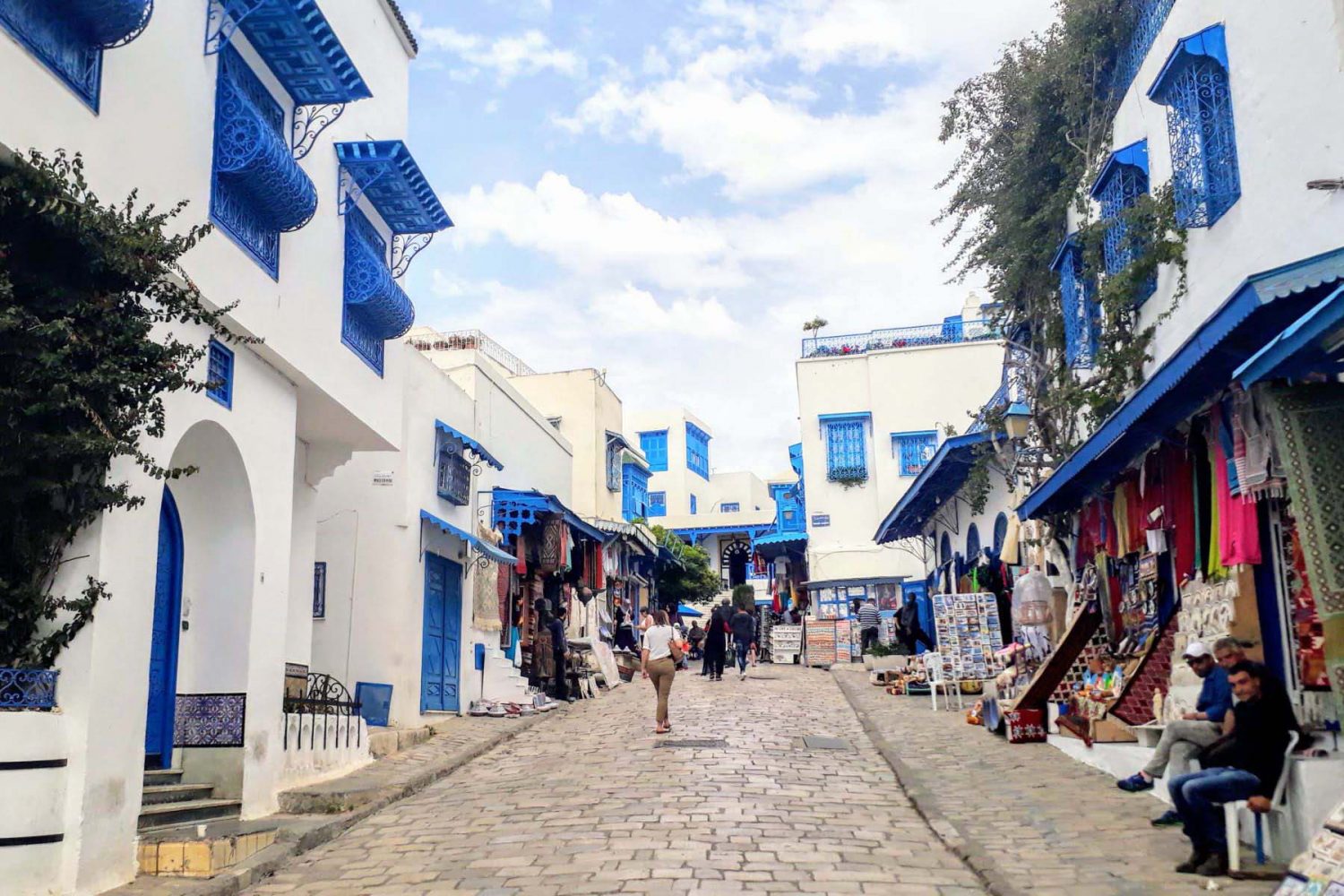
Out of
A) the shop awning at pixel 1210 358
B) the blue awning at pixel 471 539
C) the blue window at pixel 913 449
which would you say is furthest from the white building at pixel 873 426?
the shop awning at pixel 1210 358

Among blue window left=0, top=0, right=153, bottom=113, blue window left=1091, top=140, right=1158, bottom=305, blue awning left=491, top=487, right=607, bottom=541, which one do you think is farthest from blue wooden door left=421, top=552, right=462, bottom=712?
blue window left=0, top=0, right=153, bottom=113

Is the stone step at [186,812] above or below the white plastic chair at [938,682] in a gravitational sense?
below

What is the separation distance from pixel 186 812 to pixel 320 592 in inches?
261

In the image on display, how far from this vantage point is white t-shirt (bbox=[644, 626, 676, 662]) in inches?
591

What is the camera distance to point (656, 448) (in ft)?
181

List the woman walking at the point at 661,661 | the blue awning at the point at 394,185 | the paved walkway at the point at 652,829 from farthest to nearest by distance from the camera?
the woman walking at the point at 661,661 → the blue awning at the point at 394,185 → the paved walkway at the point at 652,829

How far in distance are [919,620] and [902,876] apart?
21.3m

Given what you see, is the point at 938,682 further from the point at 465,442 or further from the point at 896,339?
the point at 896,339

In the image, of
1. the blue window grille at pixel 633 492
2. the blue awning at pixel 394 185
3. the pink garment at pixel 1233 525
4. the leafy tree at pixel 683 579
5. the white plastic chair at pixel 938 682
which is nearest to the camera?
the pink garment at pixel 1233 525

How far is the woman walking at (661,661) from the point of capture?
14.6 meters

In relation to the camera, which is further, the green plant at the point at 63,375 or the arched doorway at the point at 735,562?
the arched doorway at the point at 735,562

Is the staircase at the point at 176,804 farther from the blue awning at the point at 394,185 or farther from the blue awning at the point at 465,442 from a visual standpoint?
the blue awning at the point at 465,442

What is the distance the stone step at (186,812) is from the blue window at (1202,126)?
995 centimetres

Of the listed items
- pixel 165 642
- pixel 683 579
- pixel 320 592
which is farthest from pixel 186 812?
pixel 683 579
